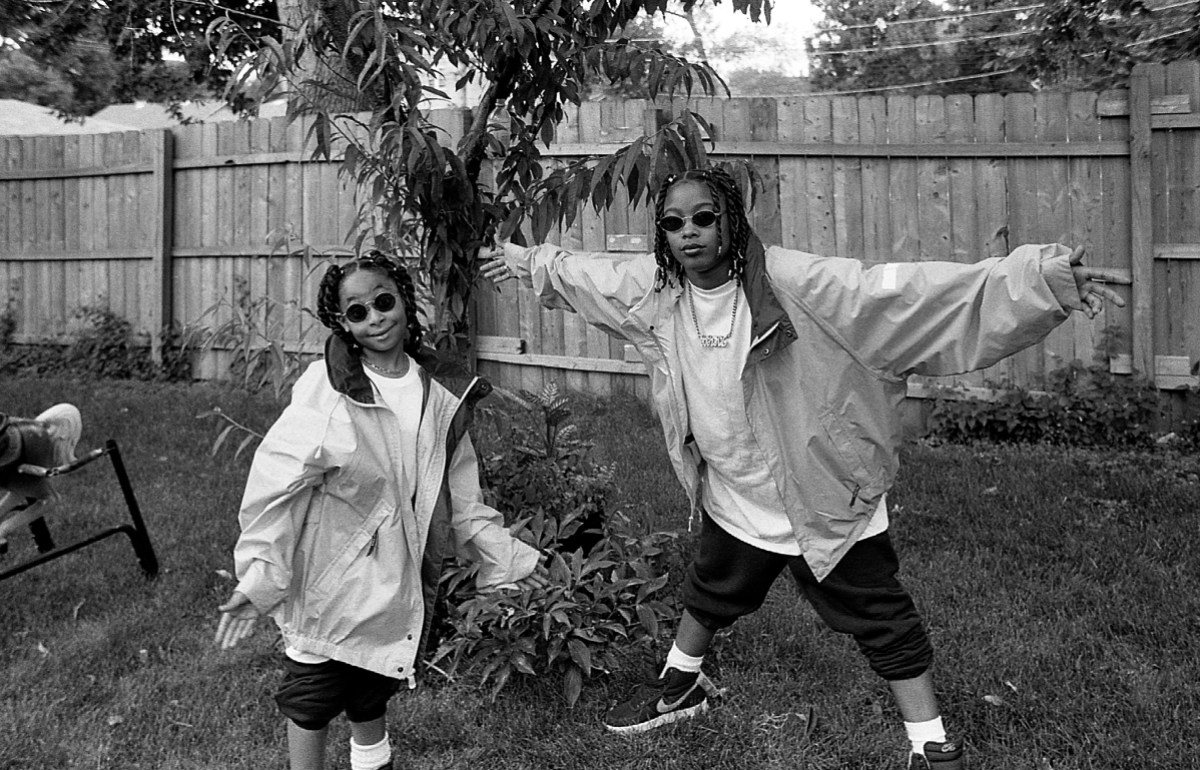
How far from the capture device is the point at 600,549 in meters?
3.65

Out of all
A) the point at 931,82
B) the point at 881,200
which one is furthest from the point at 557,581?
the point at 931,82

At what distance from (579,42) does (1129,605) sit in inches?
102

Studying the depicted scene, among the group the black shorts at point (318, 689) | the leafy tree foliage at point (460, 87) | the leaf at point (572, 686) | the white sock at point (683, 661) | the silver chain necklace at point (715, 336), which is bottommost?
the leaf at point (572, 686)

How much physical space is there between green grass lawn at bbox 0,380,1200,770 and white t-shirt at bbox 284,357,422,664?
89 centimetres

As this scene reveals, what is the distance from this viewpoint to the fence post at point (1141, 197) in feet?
19.1

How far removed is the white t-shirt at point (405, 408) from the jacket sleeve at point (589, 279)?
499 mm

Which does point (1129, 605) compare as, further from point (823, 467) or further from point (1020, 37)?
point (1020, 37)

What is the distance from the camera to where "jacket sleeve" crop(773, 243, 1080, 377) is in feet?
7.45

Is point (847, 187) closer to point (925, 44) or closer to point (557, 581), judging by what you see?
point (557, 581)

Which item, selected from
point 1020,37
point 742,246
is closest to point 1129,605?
point 742,246

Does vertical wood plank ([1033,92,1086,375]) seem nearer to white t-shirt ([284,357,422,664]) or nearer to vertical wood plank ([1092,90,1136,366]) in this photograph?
vertical wood plank ([1092,90,1136,366])

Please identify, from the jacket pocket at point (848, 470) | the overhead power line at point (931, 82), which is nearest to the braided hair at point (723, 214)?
the jacket pocket at point (848, 470)

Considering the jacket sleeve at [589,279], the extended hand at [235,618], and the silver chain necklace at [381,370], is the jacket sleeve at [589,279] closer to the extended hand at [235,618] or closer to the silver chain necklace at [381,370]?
the silver chain necklace at [381,370]

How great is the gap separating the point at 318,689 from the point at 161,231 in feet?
23.7
